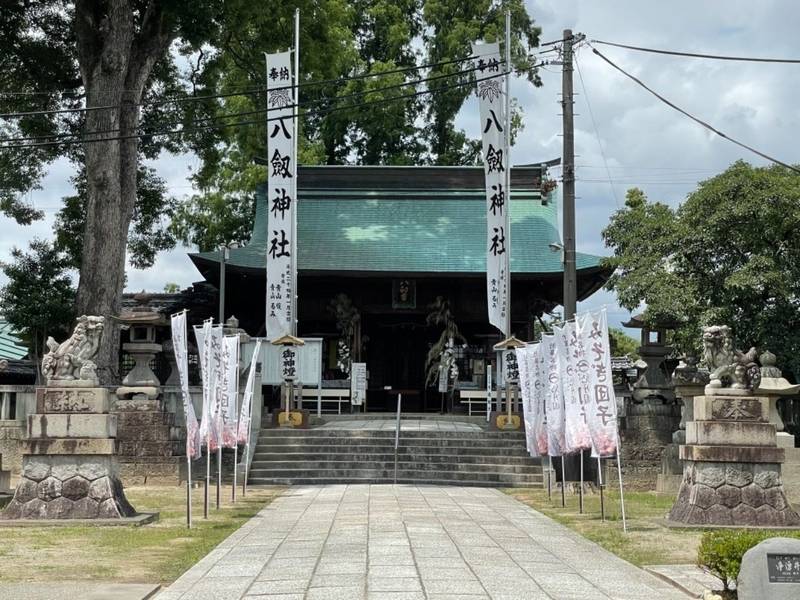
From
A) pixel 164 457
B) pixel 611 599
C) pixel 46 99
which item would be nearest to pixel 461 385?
pixel 164 457

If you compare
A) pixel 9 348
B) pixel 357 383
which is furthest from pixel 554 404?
pixel 9 348

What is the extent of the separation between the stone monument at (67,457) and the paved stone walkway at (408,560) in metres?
1.99

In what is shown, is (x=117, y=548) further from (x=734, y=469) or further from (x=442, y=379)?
(x=442, y=379)

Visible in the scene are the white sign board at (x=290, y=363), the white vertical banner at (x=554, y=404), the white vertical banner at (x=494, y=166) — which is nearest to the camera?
the white vertical banner at (x=554, y=404)

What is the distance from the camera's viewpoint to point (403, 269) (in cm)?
2794

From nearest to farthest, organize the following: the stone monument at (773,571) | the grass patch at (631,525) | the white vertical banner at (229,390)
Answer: the stone monument at (773,571) < the grass patch at (631,525) < the white vertical banner at (229,390)

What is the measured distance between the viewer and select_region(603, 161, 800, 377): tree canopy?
64.2ft

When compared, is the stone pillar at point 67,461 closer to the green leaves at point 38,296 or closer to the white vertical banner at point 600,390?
the white vertical banner at point 600,390

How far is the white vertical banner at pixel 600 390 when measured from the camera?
1337 centimetres

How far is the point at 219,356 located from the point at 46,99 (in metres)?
15.1

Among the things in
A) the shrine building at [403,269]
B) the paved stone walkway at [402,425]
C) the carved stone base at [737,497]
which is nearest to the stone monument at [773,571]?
the carved stone base at [737,497]

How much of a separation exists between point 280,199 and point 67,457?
506 inches

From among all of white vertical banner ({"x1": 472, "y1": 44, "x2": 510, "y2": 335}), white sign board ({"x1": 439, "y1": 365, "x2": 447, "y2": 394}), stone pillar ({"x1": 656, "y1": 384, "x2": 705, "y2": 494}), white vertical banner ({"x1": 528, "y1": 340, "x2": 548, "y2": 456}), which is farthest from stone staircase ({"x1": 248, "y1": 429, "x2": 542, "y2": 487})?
white sign board ({"x1": 439, "y1": 365, "x2": 447, "y2": 394})

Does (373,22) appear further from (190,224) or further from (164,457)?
(164,457)
